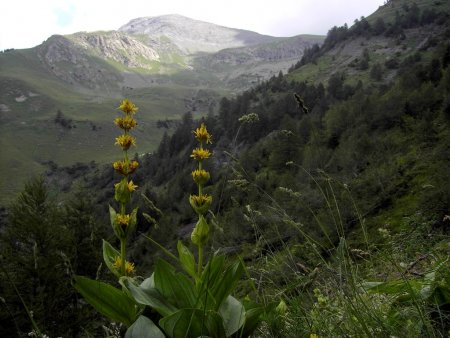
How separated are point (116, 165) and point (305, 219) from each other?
16500 millimetres

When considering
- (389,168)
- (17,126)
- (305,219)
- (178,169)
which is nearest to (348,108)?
(389,168)

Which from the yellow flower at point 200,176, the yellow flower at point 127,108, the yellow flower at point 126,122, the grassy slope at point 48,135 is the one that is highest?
the yellow flower at point 127,108

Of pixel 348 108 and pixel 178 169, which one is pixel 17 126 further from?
pixel 348 108

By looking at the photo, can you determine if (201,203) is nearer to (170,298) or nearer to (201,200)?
(201,200)

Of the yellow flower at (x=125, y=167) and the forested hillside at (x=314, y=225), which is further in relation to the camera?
the yellow flower at (x=125, y=167)

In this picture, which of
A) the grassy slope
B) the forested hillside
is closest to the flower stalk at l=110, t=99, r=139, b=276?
the forested hillside

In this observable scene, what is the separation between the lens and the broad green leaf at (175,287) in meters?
2.06

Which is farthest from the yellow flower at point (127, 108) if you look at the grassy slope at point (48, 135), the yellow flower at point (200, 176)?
the grassy slope at point (48, 135)

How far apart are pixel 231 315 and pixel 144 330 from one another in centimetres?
52

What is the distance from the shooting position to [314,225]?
17000mm

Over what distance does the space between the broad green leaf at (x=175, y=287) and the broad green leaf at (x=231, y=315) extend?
0.61 ft

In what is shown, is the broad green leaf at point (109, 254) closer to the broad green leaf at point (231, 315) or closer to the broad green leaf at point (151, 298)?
the broad green leaf at point (151, 298)

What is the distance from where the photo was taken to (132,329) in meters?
1.85

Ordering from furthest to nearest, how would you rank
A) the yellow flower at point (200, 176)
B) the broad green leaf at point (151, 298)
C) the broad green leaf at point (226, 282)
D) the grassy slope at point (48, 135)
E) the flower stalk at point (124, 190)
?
the grassy slope at point (48, 135) < the yellow flower at point (200, 176) < the flower stalk at point (124, 190) < the broad green leaf at point (226, 282) < the broad green leaf at point (151, 298)
